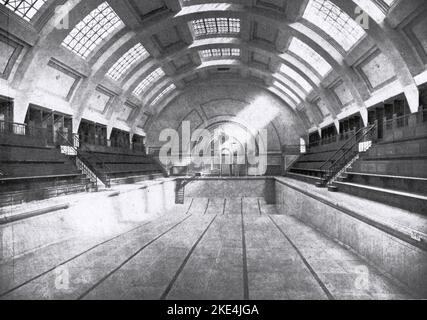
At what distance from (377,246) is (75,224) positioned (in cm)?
786

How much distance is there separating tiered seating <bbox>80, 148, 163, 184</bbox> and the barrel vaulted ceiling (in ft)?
10.7

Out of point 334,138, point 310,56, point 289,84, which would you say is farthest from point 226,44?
point 334,138

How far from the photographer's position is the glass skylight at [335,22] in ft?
47.7

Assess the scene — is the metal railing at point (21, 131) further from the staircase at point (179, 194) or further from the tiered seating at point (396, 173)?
the tiered seating at point (396, 173)

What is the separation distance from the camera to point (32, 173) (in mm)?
10859

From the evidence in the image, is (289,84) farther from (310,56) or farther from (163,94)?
(163,94)

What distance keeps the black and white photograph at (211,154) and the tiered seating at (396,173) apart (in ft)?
0.24

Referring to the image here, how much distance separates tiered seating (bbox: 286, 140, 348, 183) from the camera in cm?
1786

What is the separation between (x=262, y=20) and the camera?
1667 centimetres

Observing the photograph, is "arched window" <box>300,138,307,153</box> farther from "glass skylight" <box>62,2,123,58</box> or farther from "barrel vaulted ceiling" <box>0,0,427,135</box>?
"glass skylight" <box>62,2,123,58</box>

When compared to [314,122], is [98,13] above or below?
above

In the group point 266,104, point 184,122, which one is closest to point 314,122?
point 266,104
